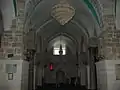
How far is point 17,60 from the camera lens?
5.77 meters

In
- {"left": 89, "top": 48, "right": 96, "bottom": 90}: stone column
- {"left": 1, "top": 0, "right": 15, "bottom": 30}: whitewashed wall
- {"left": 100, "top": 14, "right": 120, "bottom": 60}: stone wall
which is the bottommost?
{"left": 89, "top": 48, "right": 96, "bottom": 90}: stone column

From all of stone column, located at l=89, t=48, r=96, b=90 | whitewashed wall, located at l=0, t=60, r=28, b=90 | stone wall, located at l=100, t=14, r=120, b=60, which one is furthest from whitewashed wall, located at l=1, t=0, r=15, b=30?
stone column, located at l=89, t=48, r=96, b=90

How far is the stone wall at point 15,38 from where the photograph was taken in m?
5.80

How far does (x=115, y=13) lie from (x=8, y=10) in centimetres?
350

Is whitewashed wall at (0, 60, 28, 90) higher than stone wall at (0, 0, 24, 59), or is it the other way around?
stone wall at (0, 0, 24, 59)

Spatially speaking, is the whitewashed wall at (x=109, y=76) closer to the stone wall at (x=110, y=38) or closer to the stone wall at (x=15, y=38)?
the stone wall at (x=110, y=38)

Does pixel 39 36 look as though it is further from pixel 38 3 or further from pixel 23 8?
pixel 23 8

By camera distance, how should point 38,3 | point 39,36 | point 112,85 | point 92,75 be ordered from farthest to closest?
point 39,36 < point 92,75 < point 38,3 < point 112,85

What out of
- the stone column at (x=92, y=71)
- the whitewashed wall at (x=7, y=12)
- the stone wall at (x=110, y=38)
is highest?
the whitewashed wall at (x=7, y=12)

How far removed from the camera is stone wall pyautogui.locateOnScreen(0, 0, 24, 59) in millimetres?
5801

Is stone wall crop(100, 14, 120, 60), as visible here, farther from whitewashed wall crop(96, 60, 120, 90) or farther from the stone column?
the stone column

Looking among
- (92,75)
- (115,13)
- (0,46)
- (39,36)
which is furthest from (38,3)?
(92,75)

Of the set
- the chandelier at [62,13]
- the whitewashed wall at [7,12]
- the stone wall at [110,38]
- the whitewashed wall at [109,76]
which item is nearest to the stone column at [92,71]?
the whitewashed wall at [109,76]

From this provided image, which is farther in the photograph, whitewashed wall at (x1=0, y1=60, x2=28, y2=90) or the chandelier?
whitewashed wall at (x1=0, y1=60, x2=28, y2=90)
